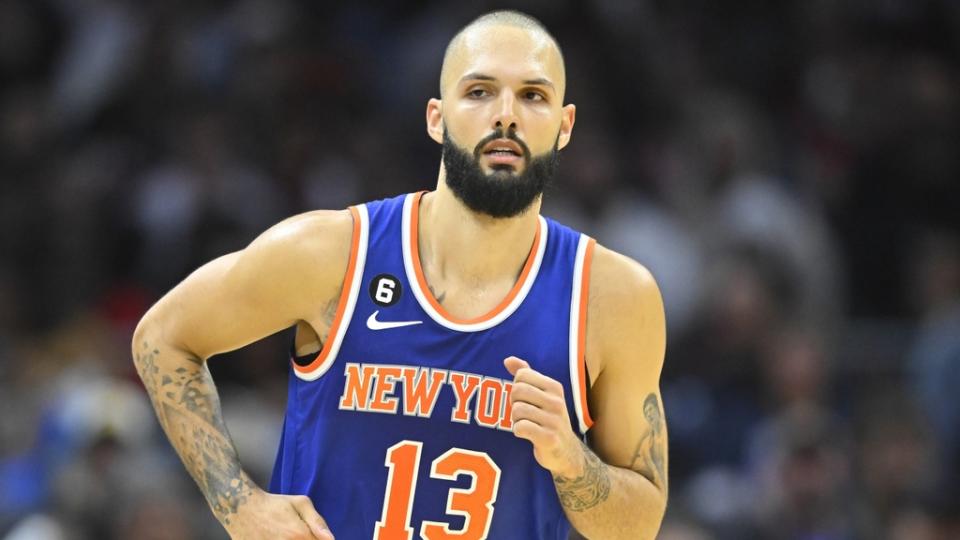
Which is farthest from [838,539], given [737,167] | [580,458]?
[580,458]

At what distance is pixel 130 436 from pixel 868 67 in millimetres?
6730

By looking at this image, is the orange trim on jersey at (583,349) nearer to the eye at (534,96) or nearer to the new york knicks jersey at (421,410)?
the new york knicks jersey at (421,410)

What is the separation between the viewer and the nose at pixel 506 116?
4758mm

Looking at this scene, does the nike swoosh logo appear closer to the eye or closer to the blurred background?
the eye

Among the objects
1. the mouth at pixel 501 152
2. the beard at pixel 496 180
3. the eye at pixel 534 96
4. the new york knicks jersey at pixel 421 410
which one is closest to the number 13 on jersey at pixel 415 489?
the new york knicks jersey at pixel 421 410

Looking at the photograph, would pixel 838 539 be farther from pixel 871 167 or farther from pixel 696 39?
pixel 696 39

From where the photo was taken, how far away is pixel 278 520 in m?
4.73

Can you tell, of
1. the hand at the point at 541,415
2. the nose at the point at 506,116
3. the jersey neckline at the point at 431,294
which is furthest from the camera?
the jersey neckline at the point at 431,294

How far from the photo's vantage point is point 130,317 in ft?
33.5

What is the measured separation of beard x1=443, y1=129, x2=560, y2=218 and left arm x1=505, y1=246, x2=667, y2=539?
13.9 inches

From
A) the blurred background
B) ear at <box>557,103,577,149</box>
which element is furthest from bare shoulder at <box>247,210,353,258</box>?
the blurred background

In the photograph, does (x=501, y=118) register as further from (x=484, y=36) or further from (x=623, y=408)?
(x=623, y=408)

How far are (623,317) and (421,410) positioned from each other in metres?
0.69

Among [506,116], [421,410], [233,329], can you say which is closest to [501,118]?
[506,116]
